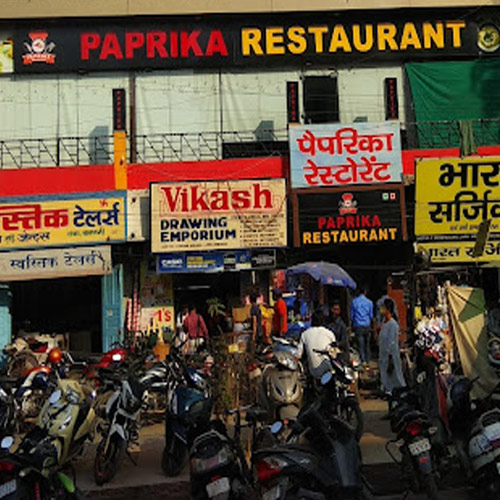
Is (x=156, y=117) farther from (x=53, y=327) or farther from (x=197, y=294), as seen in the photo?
(x=53, y=327)

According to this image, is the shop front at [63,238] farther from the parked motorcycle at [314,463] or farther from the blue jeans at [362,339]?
the parked motorcycle at [314,463]

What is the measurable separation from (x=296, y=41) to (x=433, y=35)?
4012mm

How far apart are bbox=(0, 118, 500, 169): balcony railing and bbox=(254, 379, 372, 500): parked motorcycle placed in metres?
14.1

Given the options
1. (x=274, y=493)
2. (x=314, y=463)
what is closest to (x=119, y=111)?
(x=314, y=463)

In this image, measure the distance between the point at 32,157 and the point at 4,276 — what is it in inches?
161

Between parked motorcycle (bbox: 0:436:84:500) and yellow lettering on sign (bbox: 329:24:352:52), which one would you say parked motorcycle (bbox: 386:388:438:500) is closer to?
parked motorcycle (bbox: 0:436:84:500)

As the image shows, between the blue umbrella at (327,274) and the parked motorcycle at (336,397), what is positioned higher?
the blue umbrella at (327,274)

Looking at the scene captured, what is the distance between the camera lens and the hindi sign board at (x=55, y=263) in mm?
16656

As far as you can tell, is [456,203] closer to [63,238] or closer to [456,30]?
[456,30]

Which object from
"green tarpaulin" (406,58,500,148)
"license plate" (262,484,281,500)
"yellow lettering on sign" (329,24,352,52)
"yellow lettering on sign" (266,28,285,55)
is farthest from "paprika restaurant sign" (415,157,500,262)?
"license plate" (262,484,281,500)

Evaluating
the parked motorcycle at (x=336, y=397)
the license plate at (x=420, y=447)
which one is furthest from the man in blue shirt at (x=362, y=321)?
the license plate at (x=420, y=447)

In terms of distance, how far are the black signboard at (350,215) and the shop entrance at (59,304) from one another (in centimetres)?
613

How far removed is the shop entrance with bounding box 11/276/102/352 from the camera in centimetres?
1878

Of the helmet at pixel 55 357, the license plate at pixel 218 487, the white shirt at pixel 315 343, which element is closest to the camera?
the license plate at pixel 218 487
